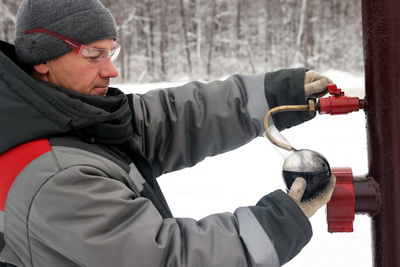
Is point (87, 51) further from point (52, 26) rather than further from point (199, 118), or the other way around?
point (199, 118)

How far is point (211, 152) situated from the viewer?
5.33ft

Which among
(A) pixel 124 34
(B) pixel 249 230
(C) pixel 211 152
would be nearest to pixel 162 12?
(A) pixel 124 34

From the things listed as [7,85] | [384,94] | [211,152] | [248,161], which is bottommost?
[248,161]

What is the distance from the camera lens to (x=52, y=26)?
4.07 ft

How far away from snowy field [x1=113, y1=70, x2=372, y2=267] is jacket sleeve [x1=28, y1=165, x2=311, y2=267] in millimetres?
1701

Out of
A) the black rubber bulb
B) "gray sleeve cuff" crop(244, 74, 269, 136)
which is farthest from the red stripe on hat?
"gray sleeve cuff" crop(244, 74, 269, 136)

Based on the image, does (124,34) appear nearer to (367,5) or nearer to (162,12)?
(162,12)

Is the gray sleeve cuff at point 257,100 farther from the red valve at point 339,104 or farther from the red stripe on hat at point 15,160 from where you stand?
the red stripe on hat at point 15,160

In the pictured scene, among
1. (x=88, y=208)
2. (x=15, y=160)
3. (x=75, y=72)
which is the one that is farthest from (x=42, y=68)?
(x=88, y=208)

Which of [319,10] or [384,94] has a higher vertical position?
[384,94]

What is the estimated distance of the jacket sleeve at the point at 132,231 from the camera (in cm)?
101

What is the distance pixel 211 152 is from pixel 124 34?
25.7 feet

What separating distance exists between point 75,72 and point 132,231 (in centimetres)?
47

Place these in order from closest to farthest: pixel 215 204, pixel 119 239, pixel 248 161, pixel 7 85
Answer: pixel 119 239
pixel 7 85
pixel 215 204
pixel 248 161
